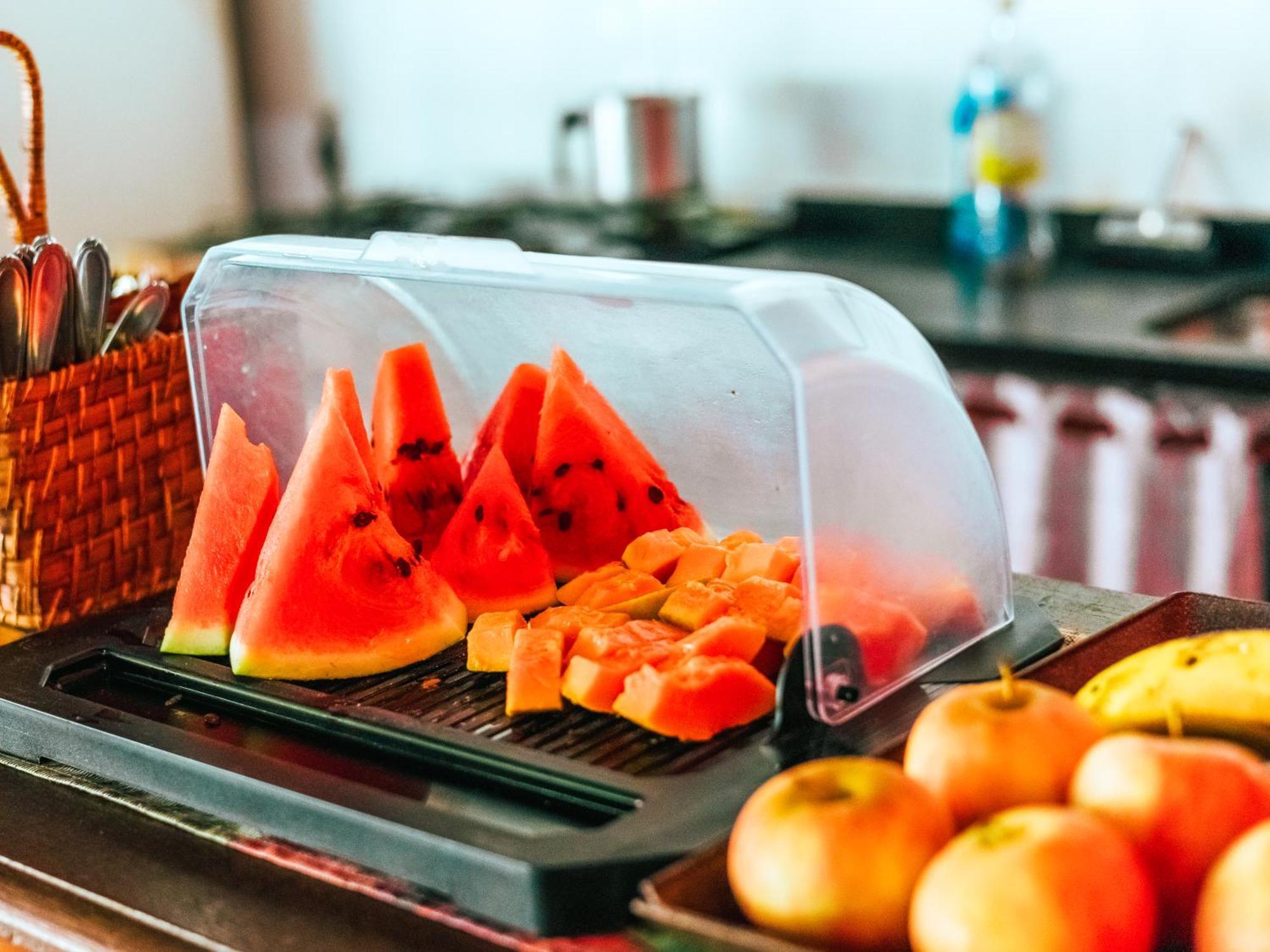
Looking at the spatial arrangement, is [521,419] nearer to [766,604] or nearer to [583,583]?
[583,583]

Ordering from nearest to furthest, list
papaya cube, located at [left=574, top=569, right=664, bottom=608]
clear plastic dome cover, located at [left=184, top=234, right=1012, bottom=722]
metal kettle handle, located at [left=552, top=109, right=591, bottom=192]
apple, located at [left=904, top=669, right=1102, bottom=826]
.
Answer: apple, located at [left=904, top=669, right=1102, bottom=826], clear plastic dome cover, located at [left=184, top=234, right=1012, bottom=722], papaya cube, located at [left=574, top=569, right=664, bottom=608], metal kettle handle, located at [left=552, top=109, right=591, bottom=192]

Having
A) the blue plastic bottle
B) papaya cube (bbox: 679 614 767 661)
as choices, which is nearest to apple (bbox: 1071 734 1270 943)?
papaya cube (bbox: 679 614 767 661)

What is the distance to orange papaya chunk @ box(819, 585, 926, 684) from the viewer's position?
1104 millimetres

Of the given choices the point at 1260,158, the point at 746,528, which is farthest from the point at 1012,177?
the point at 746,528

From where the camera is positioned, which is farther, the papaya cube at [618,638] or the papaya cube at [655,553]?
the papaya cube at [655,553]

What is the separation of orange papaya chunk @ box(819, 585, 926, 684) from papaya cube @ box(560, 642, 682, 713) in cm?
13

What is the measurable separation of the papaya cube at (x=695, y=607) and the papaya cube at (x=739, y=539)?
0.37 ft

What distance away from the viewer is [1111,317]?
108 inches

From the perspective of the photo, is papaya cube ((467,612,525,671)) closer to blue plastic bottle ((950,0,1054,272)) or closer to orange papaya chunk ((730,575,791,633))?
orange papaya chunk ((730,575,791,633))

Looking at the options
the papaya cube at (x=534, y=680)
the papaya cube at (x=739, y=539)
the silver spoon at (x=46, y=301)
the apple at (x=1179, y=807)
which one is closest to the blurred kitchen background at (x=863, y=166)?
the papaya cube at (x=739, y=539)

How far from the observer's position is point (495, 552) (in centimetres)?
139

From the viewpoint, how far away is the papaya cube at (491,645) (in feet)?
4.10

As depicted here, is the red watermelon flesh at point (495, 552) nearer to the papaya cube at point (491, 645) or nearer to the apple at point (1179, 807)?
the papaya cube at point (491, 645)

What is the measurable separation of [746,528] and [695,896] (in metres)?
0.66
